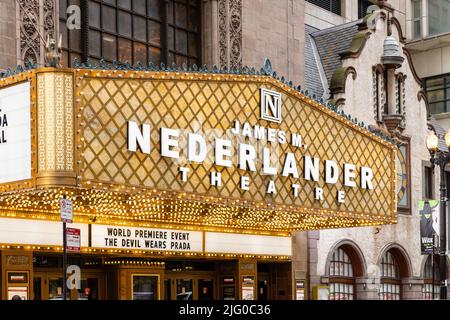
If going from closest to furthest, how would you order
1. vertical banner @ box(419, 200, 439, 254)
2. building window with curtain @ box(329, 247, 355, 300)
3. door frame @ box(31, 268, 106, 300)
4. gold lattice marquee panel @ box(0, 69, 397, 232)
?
gold lattice marquee panel @ box(0, 69, 397, 232), door frame @ box(31, 268, 106, 300), vertical banner @ box(419, 200, 439, 254), building window with curtain @ box(329, 247, 355, 300)

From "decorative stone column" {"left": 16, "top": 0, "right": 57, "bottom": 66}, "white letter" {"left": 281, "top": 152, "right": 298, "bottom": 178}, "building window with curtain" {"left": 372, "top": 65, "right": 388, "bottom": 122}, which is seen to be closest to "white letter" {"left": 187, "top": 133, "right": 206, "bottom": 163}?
"white letter" {"left": 281, "top": 152, "right": 298, "bottom": 178}

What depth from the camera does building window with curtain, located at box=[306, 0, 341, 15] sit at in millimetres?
36906

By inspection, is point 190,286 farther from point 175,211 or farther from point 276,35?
point 276,35

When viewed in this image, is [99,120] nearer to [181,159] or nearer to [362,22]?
[181,159]

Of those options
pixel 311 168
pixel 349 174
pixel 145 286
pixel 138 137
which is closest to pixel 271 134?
pixel 311 168

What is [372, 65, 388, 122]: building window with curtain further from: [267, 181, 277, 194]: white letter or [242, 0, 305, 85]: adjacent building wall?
[267, 181, 277, 194]: white letter

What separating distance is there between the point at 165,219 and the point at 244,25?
732cm

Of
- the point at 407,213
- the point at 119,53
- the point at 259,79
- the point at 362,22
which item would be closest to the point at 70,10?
the point at 119,53

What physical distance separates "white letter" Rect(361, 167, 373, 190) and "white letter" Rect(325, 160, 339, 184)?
1.45 meters

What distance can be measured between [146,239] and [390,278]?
13.7 metres

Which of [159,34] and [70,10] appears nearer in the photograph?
[70,10]

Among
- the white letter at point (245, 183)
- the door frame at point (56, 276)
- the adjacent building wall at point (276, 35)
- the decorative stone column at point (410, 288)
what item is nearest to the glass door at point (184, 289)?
the door frame at point (56, 276)

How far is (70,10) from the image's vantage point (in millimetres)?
22000

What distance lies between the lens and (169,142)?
59.7ft
